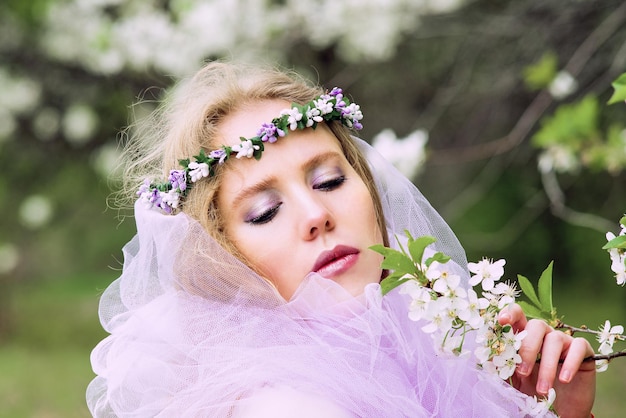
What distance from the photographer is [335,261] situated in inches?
68.8

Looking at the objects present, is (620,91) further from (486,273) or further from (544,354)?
(544,354)

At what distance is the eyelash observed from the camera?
5.92 ft

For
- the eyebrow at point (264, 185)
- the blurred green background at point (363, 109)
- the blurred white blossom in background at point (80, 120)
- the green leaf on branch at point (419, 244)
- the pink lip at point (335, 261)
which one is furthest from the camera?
the blurred white blossom in background at point (80, 120)

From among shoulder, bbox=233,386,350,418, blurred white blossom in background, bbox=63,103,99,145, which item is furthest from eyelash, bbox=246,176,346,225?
blurred white blossom in background, bbox=63,103,99,145

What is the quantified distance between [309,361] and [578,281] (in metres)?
9.93

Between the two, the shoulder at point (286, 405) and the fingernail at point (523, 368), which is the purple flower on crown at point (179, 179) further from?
the fingernail at point (523, 368)

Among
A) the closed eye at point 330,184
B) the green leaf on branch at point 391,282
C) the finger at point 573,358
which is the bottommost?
the finger at point 573,358

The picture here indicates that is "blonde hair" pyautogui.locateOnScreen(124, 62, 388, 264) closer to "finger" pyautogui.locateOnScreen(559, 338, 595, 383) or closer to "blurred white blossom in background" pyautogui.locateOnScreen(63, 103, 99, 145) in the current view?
"finger" pyautogui.locateOnScreen(559, 338, 595, 383)

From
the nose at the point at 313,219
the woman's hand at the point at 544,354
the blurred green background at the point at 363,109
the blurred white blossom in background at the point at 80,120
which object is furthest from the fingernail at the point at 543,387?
the blurred white blossom in background at the point at 80,120

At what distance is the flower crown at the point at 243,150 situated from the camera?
1884 mm

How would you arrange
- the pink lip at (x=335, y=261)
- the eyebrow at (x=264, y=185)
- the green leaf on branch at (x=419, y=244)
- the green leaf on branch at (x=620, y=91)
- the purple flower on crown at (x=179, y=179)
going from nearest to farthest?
1. the green leaf on branch at (x=419, y=244)
2. the green leaf on branch at (x=620, y=91)
3. the pink lip at (x=335, y=261)
4. the eyebrow at (x=264, y=185)
5. the purple flower on crown at (x=179, y=179)

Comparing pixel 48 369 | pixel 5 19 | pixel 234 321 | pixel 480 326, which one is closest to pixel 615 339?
pixel 480 326

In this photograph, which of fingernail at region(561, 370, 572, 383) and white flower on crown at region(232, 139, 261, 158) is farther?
white flower on crown at region(232, 139, 261, 158)

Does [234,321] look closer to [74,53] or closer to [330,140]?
[330,140]
